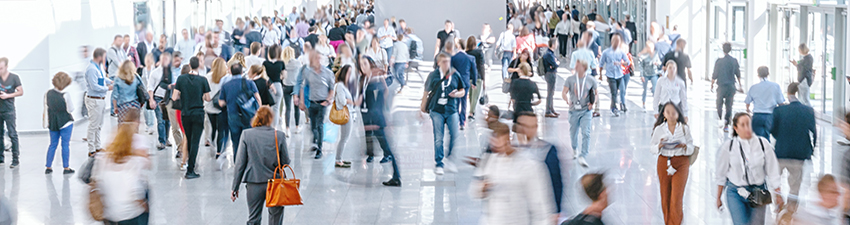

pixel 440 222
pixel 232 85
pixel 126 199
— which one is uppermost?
pixel 232 85

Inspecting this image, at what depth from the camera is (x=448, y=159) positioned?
39.6 feet

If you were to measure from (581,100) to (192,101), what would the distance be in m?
4.65

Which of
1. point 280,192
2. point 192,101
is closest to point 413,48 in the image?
point 192,101

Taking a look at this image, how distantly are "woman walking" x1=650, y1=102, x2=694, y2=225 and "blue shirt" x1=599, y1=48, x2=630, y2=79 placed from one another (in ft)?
26.8

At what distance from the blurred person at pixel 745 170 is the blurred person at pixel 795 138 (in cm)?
145

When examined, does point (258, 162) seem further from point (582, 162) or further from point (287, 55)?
point (287, 55)

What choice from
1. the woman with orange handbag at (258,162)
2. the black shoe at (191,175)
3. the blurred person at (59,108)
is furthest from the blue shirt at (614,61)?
the woman with orange handbag at (258,162)

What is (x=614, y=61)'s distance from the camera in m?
15.9

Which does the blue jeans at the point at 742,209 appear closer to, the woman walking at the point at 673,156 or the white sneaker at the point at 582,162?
the woman walking at the point at 673,156

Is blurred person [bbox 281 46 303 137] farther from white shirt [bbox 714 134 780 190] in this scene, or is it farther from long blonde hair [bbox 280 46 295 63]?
white shirt [bbox 714 134 780 190]

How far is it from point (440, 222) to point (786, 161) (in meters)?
3.15

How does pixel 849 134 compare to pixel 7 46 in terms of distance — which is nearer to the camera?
pixel 849 134

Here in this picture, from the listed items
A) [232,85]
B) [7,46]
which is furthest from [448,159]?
[7,46]

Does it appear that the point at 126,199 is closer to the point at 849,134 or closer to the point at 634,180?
the point at 849,134
